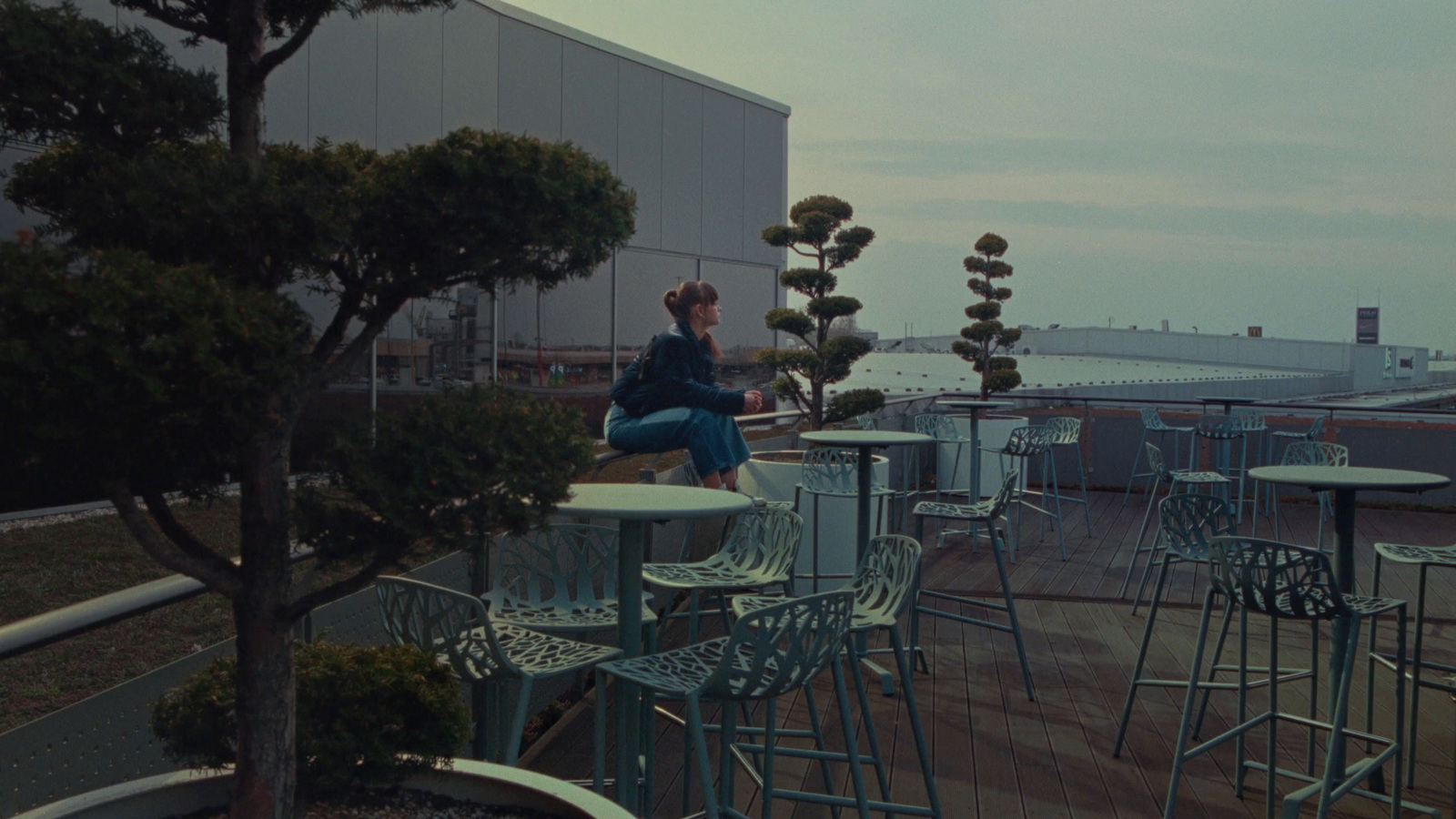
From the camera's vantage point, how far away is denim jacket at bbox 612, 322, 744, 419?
468 centimetres

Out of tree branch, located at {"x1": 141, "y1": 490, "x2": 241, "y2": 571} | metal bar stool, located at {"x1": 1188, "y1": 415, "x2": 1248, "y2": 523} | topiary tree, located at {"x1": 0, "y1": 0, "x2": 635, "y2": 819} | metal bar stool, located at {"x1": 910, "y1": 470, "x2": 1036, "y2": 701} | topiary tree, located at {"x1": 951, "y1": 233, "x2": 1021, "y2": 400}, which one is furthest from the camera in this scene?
topiary tree, located at {"x1": 951, "y1": 233, "x2": 1021, "y2": 400}

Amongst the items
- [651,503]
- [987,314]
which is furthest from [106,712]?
[987,314]

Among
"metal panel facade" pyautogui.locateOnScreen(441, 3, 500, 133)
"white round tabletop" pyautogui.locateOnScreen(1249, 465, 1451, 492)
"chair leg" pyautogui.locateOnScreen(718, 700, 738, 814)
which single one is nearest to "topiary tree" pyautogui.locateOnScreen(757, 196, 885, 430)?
"metal panel facade" pyautogui.locateOnScreen(441, 3, 500, 133)

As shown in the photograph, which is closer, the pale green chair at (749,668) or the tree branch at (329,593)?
the tree branch at (329,593)

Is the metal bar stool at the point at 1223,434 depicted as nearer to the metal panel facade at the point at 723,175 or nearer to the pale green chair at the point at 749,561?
the metal panel facade at the point at 723,175

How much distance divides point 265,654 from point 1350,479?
327cm

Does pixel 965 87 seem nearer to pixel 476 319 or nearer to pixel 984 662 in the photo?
pixel 476 319

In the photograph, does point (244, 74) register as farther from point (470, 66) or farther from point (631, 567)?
point (470, 66)

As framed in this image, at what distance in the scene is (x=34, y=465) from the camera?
1.31 m

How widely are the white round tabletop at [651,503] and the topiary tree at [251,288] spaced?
2.29ft

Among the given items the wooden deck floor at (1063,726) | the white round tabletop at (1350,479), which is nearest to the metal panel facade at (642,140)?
the wooden deck floor at (1063,726)

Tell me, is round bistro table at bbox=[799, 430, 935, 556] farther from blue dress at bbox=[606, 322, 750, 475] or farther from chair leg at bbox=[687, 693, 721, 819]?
chair leg at bbox=[687, 693, 721, 819]

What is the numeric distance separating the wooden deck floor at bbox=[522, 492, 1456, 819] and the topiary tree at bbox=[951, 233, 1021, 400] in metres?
7.45

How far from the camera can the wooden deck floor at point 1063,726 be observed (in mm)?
3402
